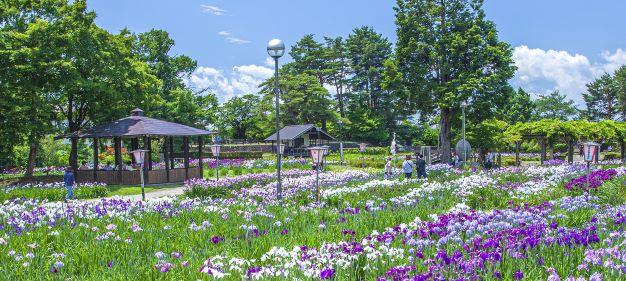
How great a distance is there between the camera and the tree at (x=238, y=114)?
208 ft

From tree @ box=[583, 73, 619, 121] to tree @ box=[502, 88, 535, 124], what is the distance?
1345 centimetres

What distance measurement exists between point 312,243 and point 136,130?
18.3m

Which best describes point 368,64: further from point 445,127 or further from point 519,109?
point 445,127

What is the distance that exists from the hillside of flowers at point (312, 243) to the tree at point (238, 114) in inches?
2115

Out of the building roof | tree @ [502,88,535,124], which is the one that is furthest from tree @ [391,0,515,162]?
tree @ [502,88,535,124]

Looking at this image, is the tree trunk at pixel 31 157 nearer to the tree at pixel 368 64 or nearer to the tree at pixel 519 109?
the tree at pixel 368 64

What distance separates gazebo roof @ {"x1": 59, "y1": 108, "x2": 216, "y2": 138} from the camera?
22.3 meters

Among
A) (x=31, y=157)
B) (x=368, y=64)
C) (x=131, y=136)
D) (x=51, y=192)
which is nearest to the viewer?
(x=51, y=192)

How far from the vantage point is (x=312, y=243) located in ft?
19.4

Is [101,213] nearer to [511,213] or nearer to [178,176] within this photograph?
[511,213]

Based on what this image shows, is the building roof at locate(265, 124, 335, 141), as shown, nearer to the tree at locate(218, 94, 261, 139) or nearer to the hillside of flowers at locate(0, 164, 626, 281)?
the tree at locate(218, 94, 261, 139)

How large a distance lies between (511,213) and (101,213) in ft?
20.5

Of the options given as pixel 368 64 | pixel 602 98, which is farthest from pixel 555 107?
pixel 368 64

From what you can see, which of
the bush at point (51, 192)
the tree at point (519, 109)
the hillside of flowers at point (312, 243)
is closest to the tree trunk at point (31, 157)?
the bush at point (51, 192)
